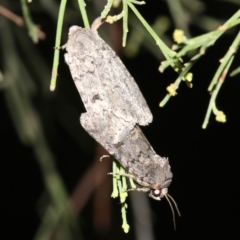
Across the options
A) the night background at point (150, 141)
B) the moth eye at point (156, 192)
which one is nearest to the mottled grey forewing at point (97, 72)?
the moth eye at point (156, 192)

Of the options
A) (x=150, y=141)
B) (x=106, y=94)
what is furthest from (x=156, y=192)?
(x=150, y=141)

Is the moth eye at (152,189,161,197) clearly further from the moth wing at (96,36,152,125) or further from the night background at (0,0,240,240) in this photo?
the night background at (0,0,240,240)

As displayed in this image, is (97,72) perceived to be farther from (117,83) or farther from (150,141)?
(150,141)

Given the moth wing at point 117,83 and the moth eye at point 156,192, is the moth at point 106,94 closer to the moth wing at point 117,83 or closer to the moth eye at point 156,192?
the moth wing at point 117,83

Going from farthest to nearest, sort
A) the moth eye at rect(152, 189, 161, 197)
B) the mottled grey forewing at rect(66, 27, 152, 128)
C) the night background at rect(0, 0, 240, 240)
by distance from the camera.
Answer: the night background at rect(0, 0, 240, 240), the moth eye at rect(152, 189, 161, 197), the mottled grey forewing at rect(66, 27, 152, 128)

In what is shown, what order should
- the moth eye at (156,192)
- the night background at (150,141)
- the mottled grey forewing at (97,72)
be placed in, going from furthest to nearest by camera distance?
the night background at (150,141)
the moth eye at (156,192)
the mottled grey forewing at (97,72)

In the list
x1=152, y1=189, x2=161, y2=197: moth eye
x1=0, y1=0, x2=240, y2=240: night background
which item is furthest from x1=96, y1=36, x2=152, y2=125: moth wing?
x1=0, y1=0, x2=240, y2=240: night background
